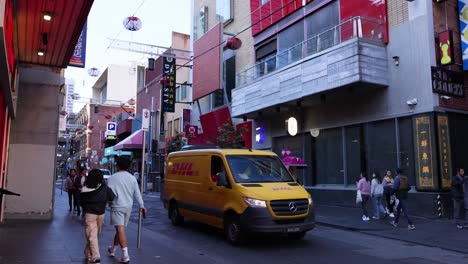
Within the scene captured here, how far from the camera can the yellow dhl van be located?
951 centimetres

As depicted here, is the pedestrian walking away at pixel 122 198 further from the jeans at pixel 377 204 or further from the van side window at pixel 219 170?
the jeans at pixel 377 204

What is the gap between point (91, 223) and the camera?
7203mm

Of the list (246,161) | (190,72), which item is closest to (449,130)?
(246,161)

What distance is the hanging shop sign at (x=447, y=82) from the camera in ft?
49.1

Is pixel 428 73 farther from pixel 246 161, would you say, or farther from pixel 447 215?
pixel 246 161

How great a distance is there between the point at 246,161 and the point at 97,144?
7068 centimetres

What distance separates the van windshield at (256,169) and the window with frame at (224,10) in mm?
18118

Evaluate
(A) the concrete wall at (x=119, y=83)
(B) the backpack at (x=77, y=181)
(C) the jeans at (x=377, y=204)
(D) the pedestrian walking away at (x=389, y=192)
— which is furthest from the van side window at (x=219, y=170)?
(A) the concrete wall at (x=119, y=83)

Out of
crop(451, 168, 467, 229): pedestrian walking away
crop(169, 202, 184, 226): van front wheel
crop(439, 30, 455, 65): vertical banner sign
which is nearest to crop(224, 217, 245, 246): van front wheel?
crop(169, 202, 184, 226): van front wheel

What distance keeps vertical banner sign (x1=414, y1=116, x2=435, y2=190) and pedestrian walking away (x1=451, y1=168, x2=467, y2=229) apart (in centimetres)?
108

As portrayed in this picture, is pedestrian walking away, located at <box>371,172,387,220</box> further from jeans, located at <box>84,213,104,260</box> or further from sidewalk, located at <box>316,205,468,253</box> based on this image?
jeans, located at <box>84,213,104,260</box>

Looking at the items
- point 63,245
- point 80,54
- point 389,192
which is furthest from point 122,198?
point 80,54

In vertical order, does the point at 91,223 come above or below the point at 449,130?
below

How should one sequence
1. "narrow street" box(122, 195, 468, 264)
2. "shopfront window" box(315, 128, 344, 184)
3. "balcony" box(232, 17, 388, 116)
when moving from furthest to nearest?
"shopfront window" box(315, 128, 344, 184) < "balcony" box(232, 17, 388, 116) < "narrow street" box(122, 195, 468, 264)
